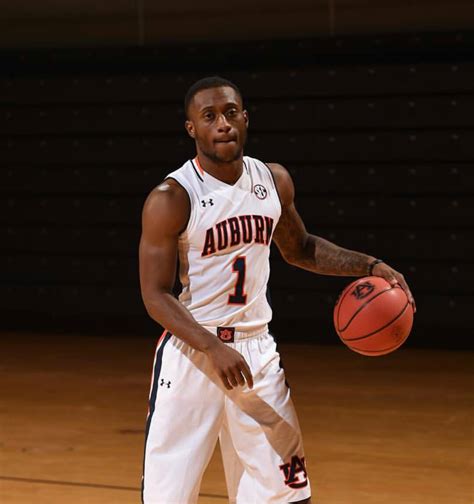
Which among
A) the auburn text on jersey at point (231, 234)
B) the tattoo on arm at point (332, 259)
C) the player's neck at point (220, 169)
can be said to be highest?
the player's neck at point (220, 169)

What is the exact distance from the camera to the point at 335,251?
3395 mm

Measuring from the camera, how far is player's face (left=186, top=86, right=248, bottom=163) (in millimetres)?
3047

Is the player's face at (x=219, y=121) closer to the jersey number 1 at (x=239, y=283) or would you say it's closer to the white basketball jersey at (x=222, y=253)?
the white basketball jersey at (x=222, y=253)

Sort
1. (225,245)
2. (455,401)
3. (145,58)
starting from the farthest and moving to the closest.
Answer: (145,58) < (455,401) < (225,245)

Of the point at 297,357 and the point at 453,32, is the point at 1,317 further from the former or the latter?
the point at 453,32

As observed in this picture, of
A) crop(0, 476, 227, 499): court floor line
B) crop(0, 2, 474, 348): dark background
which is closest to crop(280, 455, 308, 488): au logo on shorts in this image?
crop(0, 476, 227, 499): court floor line

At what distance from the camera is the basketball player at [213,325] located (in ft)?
9.83

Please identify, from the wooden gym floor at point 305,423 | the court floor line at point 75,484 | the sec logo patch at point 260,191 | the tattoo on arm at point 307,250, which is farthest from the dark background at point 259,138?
the sec logo patch at point 260,191

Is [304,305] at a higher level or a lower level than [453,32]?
lower

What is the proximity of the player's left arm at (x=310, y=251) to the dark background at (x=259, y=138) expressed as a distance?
4961 millimetres

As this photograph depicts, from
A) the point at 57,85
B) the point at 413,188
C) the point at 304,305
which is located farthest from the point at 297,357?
the point at 57,85

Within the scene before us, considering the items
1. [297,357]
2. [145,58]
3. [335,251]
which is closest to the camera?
[335,251]

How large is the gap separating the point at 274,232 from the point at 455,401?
332 cm

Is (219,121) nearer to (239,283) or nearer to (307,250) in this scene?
(239,283)
